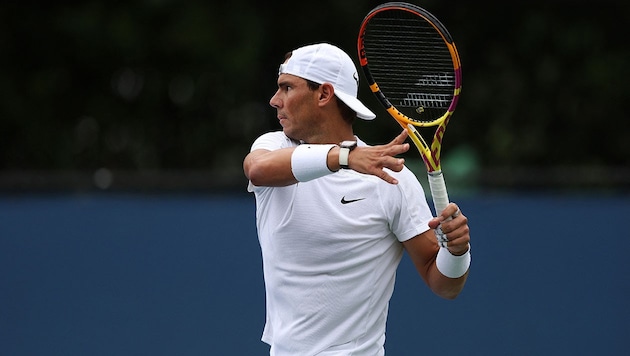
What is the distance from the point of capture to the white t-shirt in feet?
11.1

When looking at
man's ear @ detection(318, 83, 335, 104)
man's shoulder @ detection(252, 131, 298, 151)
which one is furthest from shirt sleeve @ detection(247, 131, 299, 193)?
man's ear @ detection(318, 83, 335, 104)

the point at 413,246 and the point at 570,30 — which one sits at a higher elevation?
the point at 570,30

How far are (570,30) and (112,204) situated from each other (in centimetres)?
467

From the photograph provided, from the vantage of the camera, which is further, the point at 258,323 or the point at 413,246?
the point at 258,323

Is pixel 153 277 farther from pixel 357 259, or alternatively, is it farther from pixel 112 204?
pixel 357 259

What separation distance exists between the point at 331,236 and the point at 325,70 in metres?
0.53

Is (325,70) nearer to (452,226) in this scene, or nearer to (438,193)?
(438,193)

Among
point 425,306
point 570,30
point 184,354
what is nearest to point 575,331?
point 425,306

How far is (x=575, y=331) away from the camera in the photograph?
236 inches

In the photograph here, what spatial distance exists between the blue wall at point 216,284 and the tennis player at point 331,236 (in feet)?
8.22

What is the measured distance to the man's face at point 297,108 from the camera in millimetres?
3426

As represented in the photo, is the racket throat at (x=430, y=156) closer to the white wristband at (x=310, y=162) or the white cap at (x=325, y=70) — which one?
the white cap at (x=325, y=70)

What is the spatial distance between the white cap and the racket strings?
0.78 feet

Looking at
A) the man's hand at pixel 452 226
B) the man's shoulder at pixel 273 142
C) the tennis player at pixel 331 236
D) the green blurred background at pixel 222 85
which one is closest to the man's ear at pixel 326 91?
the tennis player at pixel 331 236
